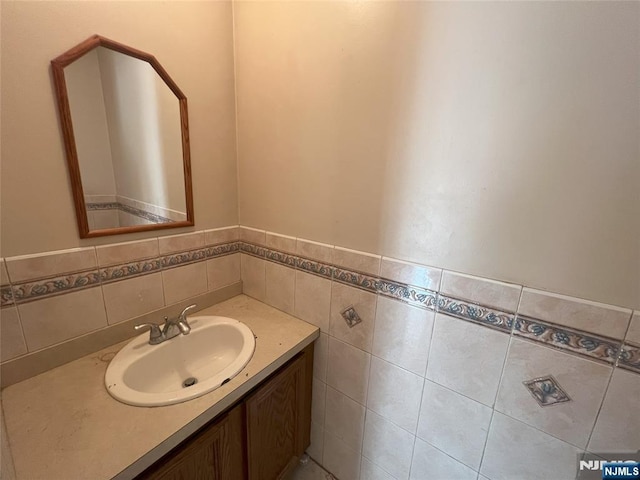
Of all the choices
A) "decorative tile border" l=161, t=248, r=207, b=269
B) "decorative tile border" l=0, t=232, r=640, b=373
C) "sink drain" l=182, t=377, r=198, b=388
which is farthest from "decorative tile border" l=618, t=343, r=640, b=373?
"decorative tile border" l=161, t=248, r=207, b=269

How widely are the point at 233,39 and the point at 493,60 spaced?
41.4 inches

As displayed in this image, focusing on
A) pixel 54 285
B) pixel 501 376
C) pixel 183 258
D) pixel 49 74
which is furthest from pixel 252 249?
pixel 501 376

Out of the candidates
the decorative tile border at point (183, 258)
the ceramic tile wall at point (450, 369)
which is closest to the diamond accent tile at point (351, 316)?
the ceramic tile wall at point (450, 369)

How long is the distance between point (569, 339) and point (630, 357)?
4.0 inches

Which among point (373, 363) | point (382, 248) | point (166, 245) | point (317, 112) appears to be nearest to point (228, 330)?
point (166, 245)

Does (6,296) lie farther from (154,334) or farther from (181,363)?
(181,363)

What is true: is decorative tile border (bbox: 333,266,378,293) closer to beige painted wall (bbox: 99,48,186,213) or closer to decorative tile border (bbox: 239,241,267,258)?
decorative tile border (bbox: 239,241,267,258)

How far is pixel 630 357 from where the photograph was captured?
0.58m

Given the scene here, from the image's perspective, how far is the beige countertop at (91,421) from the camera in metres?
0.58

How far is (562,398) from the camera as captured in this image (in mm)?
672

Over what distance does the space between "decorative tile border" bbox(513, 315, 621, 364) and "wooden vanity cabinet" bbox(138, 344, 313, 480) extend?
77 centimetres

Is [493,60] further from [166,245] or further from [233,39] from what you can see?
[166,245]

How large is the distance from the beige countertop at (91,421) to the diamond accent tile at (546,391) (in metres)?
0.77

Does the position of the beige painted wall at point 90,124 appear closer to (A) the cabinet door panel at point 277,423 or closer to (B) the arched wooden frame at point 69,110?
(B) the arched wooden frame at point 69,110
